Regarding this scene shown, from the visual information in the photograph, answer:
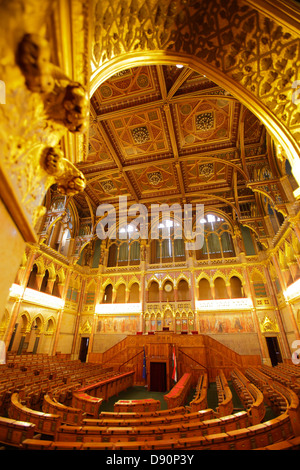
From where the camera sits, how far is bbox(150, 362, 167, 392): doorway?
10.0m

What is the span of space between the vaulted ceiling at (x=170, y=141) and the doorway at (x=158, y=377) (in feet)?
40.1

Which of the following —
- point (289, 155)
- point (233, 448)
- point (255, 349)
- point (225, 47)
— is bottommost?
point (233, 448)

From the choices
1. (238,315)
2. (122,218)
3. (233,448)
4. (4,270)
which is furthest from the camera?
(122,218)

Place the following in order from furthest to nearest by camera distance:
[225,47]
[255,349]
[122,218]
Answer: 1. [122,218]
2. [255,349]
3. [225,47]

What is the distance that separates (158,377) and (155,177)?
13.7 meters

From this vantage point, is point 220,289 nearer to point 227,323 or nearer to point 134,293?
point 227,323

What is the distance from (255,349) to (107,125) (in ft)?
59.1

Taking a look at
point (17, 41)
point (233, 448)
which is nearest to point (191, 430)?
point (233, 448)

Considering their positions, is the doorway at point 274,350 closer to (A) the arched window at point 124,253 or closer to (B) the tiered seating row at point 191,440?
Result: (A) the arched window at point 124,253

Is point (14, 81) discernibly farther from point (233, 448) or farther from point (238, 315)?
point (238, 315)

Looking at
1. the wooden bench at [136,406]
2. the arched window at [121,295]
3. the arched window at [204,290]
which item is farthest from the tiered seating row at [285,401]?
the arched window at [121,295]

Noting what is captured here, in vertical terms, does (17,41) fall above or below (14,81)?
above

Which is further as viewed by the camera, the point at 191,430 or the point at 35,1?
the point at 191,430

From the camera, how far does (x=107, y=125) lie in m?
13.1
